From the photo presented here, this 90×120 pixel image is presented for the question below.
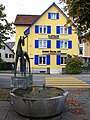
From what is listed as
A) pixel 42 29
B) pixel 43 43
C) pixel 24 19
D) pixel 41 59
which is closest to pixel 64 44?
pixel 43 43

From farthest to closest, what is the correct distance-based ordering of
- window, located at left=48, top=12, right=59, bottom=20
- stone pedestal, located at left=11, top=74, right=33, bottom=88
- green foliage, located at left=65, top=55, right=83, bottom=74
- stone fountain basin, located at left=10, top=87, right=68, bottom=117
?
1. window, located at left=48, top=12, right=59, bottom=20
2. green foliage, located at left=65, top=55, right=83, bottom=74
3. stone pedestal, located at left=11, top=74, right=33, bottom=88
4. stone fountain basin, located at left=10, top=87, right=68, bottom=117

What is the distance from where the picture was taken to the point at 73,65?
38.7m

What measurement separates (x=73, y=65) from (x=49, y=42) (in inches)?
294

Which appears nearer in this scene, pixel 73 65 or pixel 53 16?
pixel 73 65

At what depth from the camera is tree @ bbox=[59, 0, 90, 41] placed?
31.8ft

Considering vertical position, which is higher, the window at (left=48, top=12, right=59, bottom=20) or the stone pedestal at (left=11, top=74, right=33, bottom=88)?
the window at (left=48, top=12, right=59, bottom=20)

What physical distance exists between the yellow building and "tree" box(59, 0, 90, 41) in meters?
32.0

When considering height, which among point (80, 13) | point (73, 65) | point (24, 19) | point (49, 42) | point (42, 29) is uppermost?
point (24, 19)

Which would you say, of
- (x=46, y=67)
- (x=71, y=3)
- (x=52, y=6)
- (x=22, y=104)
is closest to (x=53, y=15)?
(x=52, y=6)

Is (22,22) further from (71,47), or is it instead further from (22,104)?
(22,104)

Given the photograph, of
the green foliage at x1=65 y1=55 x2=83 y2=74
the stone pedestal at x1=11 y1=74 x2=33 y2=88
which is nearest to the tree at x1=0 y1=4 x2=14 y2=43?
the stone pedestal at x1=11 y1=74 x2=33 y2=88

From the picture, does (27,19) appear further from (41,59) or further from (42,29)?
(41,59)

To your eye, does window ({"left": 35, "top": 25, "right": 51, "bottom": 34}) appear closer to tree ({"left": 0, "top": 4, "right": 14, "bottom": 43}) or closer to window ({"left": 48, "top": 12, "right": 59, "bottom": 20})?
window ({"left": 48, "top": 12, "right": 59, "bottom": 20})

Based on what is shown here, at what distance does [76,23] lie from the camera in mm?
11320
